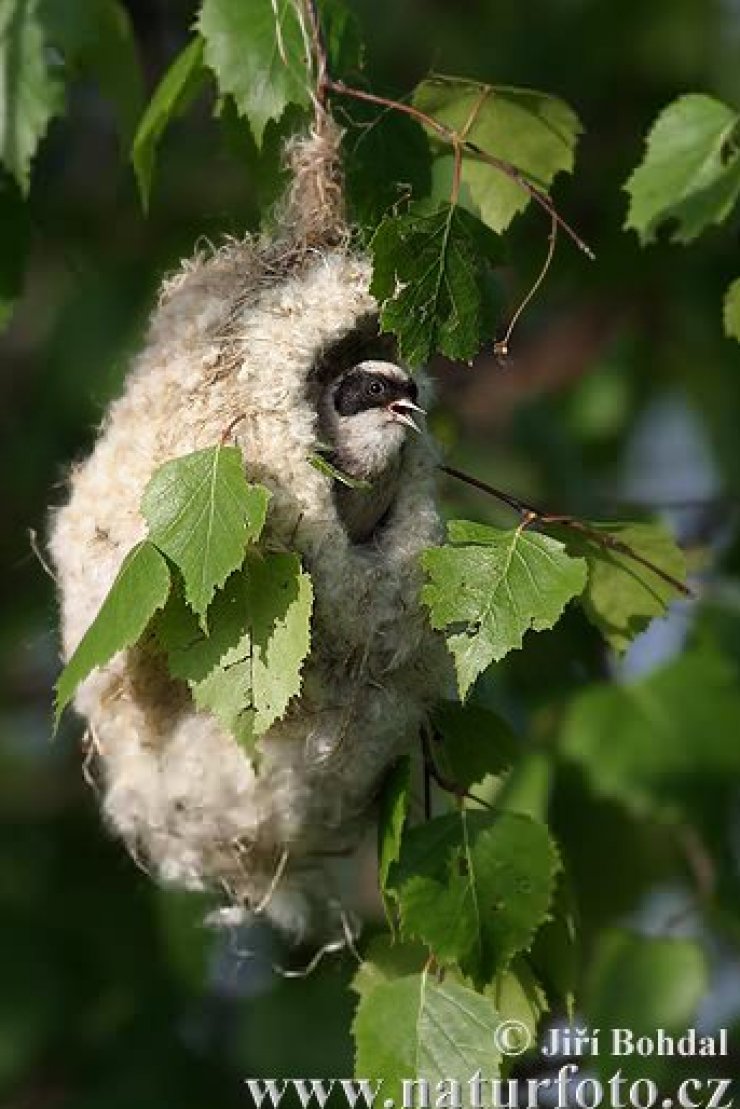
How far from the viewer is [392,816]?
246 centimetres

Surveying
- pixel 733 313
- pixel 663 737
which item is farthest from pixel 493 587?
pixel 663 737

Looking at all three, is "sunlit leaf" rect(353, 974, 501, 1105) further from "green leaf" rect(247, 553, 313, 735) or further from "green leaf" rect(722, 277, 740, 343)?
"green leaf" rect(722, 277, 740, 343)

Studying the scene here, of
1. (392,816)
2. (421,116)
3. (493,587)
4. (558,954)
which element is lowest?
(558,954)

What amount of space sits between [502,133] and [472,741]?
816 mm

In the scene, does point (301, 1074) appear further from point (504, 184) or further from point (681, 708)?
point (504, 184)

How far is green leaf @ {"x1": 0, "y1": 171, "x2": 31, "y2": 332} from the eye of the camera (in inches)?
110

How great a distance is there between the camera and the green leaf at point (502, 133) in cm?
251

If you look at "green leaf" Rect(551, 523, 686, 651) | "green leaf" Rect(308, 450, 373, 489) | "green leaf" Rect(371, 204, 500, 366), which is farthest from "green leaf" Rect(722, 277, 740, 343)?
"green leaf" Rect(308, 450, 373, 489)

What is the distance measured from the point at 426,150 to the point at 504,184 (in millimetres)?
122

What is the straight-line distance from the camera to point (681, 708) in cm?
387

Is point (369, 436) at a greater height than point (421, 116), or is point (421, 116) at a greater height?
point (421, 116)

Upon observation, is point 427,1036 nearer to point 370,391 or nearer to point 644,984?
point 370,391

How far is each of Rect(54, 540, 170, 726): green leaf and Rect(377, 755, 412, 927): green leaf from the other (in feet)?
1.70

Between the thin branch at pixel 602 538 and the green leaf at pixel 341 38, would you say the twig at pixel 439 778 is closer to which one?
the thin branch at pixel 602 538
